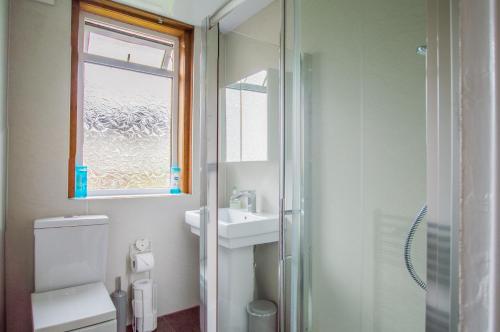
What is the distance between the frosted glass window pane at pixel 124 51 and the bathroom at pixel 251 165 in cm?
1

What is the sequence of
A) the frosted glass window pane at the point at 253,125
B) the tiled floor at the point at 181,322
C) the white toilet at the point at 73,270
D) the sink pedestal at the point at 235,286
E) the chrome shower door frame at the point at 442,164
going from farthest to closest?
the tiled floor at the point at 181,322, the sink pedestal at the point at 235,286, the frosted glass window pane at the point at 253,125, the white toilet at the point at 73,270, the chrome shower door frame at the point at 442,164

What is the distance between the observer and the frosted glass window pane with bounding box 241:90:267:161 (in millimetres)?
1512

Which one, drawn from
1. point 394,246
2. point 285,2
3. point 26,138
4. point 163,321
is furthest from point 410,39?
point 163,321

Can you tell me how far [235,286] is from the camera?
168 cm

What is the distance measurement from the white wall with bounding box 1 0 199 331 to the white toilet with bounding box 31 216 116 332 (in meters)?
0.16

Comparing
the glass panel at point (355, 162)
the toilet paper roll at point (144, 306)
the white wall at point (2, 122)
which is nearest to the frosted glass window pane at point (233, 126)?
the glass panel at point (355, 162)

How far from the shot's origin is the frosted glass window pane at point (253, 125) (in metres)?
1.51

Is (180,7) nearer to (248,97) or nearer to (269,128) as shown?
(248,97)

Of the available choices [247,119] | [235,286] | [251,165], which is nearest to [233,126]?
[247,119]

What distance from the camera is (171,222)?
2.22 meters

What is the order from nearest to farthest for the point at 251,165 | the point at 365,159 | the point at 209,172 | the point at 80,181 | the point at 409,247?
the point at 409,247, the point at 365,159, the point at 251,165, the point at 209,172, the point at 80,181

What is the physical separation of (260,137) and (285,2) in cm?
62

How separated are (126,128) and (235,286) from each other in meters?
1.36

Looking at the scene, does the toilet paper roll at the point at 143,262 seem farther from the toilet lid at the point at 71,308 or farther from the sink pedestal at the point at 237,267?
the sink pedestal at the point at 237,267
